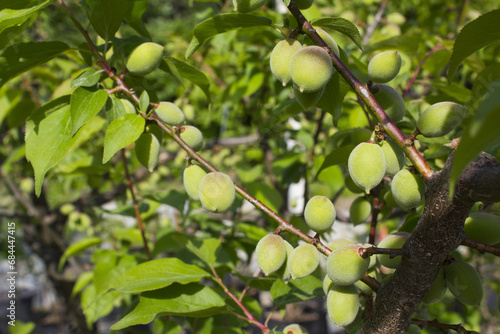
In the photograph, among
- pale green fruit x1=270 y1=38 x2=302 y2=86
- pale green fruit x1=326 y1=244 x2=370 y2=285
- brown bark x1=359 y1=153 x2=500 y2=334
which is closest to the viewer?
brown bark x1=359 y1=153 x2=500 y2=334

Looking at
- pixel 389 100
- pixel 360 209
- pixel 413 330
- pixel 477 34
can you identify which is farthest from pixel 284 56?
pixel 413 330

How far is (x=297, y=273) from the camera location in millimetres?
664

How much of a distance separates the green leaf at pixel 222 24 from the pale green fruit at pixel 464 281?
0.51 meters

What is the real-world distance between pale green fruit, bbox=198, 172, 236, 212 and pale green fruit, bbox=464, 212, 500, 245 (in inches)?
15.4

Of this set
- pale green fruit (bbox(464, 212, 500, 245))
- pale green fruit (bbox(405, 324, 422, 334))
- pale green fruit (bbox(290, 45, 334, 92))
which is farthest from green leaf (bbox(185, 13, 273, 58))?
pale green fruit (bbox(405, 324, 422, 334))

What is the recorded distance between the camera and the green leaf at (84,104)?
721mm

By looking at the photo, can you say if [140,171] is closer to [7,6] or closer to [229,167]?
[229,167]

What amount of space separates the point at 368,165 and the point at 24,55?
2.35 feet

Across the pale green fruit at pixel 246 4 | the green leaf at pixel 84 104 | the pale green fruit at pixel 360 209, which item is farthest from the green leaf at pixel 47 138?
the pale green fruit at pixel 360 209

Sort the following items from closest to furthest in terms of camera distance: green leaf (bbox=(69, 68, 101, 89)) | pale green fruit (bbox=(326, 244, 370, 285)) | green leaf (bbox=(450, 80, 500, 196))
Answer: green leaf (bbox=(450, 80, 500, 196)) → pale green fruit (bbox=(326, 244, 370, 285)) → green leaf (bbox=(69, 68, 101, 89))

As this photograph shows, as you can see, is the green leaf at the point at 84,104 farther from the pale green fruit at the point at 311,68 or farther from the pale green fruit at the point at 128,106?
the pale green fruit at the point at 311,68

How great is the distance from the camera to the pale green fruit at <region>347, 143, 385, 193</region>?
0.60 m

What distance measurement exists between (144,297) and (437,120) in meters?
0.64

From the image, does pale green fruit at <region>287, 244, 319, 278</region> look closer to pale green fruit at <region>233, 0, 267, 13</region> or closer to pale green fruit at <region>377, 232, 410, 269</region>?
pale green fruit at <region>377, 232, 410, 269</region>
